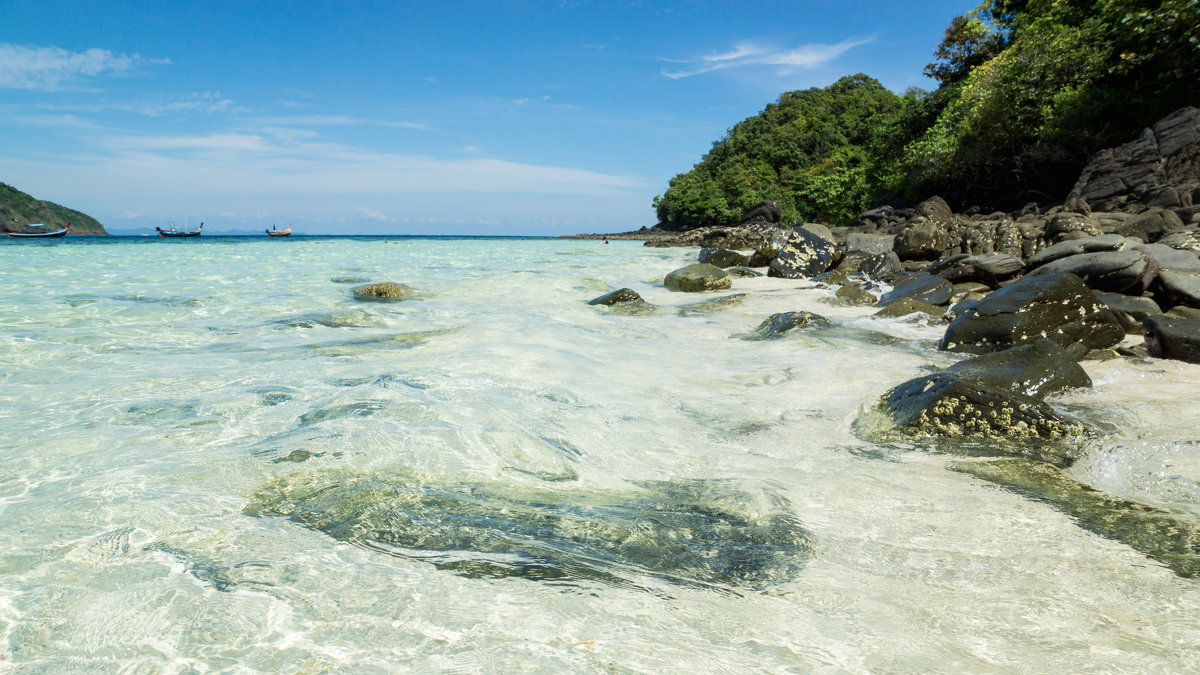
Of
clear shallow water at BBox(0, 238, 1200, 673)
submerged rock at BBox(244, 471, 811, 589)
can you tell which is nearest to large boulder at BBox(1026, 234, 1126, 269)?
clear shallow water at BBox(0, 238, 1200, 673)

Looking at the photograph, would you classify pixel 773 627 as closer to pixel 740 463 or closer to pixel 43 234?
pixel 740 463

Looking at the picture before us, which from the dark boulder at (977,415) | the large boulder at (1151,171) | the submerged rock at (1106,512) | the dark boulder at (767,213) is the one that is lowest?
the submerged rock at (1106,512)

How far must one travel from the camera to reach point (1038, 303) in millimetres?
6461

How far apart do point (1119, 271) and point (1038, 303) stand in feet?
7.14

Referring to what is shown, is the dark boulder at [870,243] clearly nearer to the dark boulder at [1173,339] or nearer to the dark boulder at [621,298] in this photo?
the dark boulder at [621,298]

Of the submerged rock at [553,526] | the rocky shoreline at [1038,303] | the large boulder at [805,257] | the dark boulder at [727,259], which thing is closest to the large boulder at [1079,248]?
the rocky shoreline at [1038,303]

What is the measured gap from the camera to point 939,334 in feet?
25.6

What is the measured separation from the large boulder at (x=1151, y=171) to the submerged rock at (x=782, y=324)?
9.96m

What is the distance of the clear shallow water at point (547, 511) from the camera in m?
1.87

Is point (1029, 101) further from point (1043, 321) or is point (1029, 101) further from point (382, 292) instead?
point (382, 292)

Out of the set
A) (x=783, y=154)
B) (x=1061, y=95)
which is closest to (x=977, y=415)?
(x=1061, y=95)

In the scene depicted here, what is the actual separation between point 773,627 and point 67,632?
2209 millimetres

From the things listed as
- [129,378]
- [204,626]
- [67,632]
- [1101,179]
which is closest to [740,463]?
[204,626]

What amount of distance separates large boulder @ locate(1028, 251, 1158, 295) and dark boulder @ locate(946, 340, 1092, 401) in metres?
2.89
